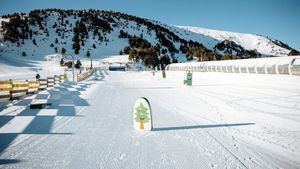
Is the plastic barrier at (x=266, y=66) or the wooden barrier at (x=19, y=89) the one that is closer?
the wooden barrier at (x=19, y=89)

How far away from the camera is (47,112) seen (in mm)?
10289

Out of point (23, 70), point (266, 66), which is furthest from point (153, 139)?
point (23, 70)

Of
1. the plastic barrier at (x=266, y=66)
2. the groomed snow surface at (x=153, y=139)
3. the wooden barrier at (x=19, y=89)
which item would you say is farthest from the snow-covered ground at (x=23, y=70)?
the groomed snow surface at (x=153, y=139)

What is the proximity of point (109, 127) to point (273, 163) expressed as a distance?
5097 mm

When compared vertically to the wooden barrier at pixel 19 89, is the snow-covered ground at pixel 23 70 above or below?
above

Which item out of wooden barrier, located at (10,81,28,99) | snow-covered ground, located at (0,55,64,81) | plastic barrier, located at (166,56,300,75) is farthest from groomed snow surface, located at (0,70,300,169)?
snow-covered ground, located at (0,55,64,81)

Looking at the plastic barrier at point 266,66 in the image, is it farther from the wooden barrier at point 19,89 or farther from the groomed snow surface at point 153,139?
the wooden barrier at point 19,89

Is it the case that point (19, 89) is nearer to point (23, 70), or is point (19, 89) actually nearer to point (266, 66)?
point (266, 66)

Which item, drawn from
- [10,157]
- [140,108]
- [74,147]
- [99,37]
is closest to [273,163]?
[140,108]

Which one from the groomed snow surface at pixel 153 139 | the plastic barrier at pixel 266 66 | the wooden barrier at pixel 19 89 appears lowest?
Result: the groomed snow surface at pixel 153 139

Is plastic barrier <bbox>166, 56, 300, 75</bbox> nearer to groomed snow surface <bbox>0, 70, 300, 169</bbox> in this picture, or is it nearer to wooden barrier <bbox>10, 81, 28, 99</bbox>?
groomed snow surface <bbox>0, 70, 300, 169</bbox>

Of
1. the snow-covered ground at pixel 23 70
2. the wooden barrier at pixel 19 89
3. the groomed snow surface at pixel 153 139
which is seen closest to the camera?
the groomed snow surface at pixel 153 139

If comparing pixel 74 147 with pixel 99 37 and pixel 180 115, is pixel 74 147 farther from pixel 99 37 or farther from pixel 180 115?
pixel 99 37

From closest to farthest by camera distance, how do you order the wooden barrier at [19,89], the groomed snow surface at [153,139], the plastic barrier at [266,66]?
the groomed snow surface at [153,139]
the wooden barrier at [19,89]
the plastic barrier at [266,66]
